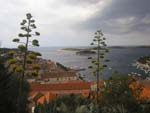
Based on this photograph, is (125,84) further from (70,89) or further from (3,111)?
(70,89)

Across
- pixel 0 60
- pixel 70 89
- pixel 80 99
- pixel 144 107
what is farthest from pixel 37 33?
pixel 70 89

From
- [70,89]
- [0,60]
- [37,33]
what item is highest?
[37,33]

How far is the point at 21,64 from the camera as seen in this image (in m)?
16.5

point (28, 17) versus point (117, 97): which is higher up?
point (28, 17)

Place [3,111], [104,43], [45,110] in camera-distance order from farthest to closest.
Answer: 1. [104,43]
2. [45,110]
3. [3,111]

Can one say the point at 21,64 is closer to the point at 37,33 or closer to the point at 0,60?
the point at 37,33

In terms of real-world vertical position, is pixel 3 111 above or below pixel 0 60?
below

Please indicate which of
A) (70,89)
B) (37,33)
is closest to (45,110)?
(37,33)

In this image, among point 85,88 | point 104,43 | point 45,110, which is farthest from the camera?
point 85,88

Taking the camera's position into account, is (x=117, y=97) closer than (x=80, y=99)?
No

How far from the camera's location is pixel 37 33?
642 inches

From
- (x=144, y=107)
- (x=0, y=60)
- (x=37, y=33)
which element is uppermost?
(x=37, y=33)

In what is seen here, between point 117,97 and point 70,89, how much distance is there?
2890 centimetres

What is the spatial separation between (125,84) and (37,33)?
40.5 ft
